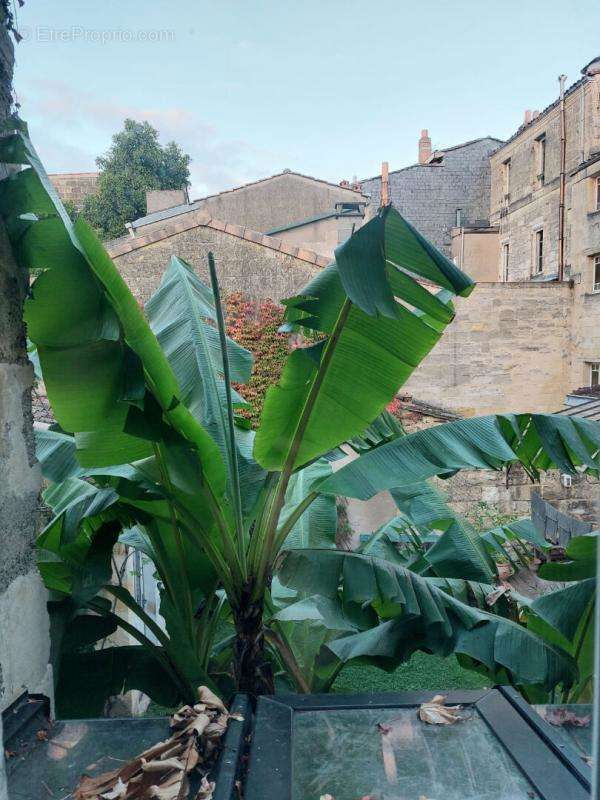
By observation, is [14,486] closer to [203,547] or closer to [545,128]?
[203,547]

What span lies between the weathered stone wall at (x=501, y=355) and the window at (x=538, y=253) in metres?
4.03

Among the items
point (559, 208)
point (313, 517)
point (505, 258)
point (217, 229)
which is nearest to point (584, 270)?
point (559, 208)

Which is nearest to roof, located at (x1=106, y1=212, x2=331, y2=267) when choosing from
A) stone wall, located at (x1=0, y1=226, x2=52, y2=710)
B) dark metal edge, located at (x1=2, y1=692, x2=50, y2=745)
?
stone wall, located at (x1=0, y1=226, x2=52, y2=710)

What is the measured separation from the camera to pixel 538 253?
1722cm

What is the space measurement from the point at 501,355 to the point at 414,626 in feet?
34.6

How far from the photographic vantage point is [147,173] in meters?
19.1

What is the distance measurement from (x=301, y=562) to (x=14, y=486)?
127cm

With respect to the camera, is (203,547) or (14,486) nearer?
(14,486)

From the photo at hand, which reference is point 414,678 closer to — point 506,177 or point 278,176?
point 278,176

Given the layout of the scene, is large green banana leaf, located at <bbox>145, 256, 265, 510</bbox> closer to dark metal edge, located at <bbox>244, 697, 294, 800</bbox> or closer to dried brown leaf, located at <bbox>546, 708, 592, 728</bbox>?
dark metal edge, located at <bbox>244, 697, 294, 800</bbox>

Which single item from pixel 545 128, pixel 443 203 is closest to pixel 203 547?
pixel 545 128

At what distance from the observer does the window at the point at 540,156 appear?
54.7ft

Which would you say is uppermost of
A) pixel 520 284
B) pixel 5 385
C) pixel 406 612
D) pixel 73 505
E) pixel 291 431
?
pixel 520 284

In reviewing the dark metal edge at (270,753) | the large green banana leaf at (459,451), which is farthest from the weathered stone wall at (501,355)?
the dark metal edge at (270,753)
